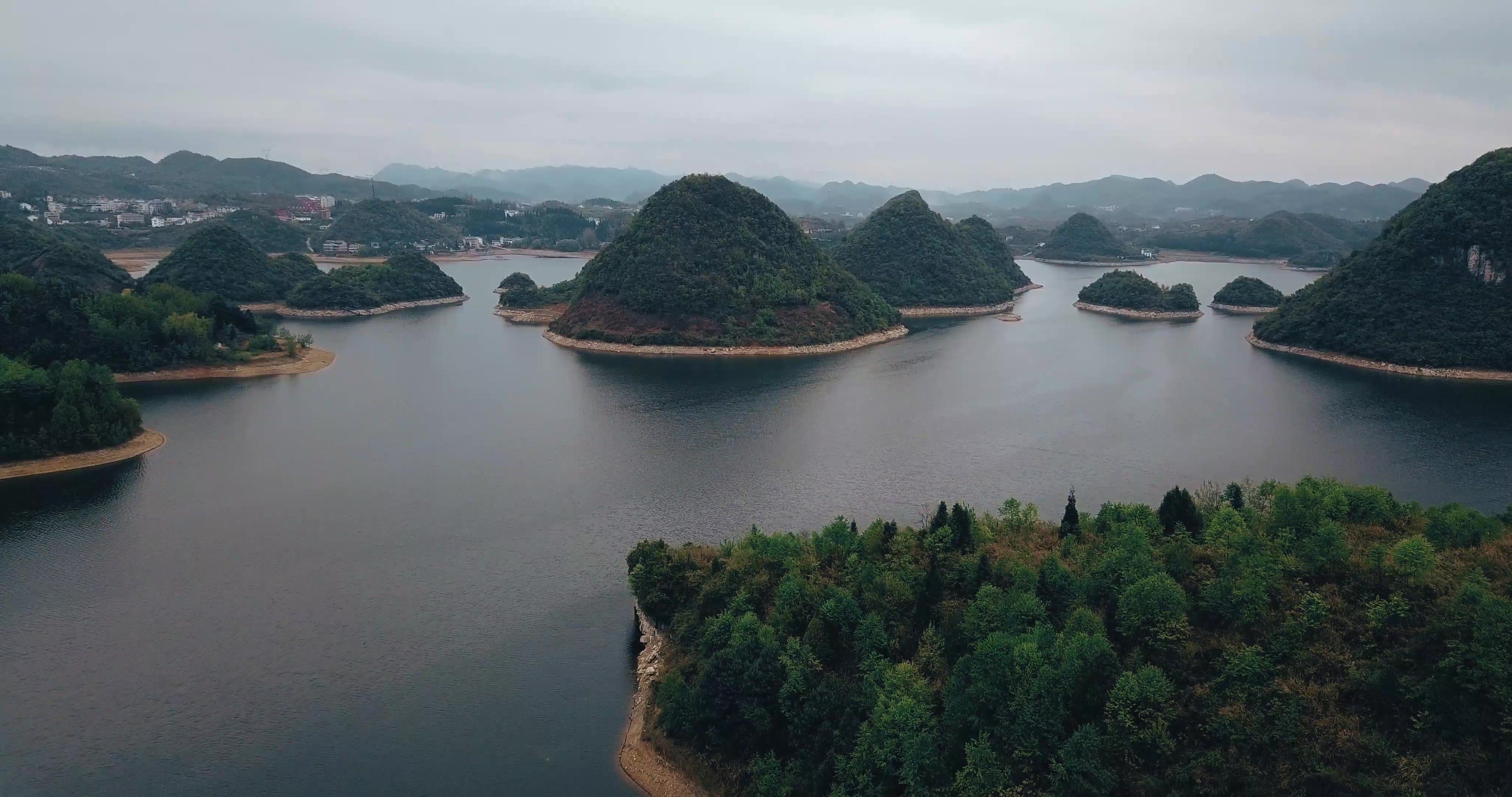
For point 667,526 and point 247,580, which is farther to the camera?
point 667,526

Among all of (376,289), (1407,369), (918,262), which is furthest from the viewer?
(918,262)

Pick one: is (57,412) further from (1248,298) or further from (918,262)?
(1248,298)

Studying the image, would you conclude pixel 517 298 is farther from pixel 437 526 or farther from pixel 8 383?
pixel 437 526

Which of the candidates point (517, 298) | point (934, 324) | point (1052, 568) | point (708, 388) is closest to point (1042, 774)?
point (1052, 568)

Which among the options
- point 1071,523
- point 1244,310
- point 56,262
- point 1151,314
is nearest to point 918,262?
point 1151,314

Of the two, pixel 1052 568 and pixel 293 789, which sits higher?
pixel 1052 568

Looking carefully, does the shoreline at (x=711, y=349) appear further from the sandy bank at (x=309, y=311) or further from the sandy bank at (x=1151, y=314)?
the sandy bank at (x=1151, y=314)

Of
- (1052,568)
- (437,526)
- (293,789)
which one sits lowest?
(293,789)
